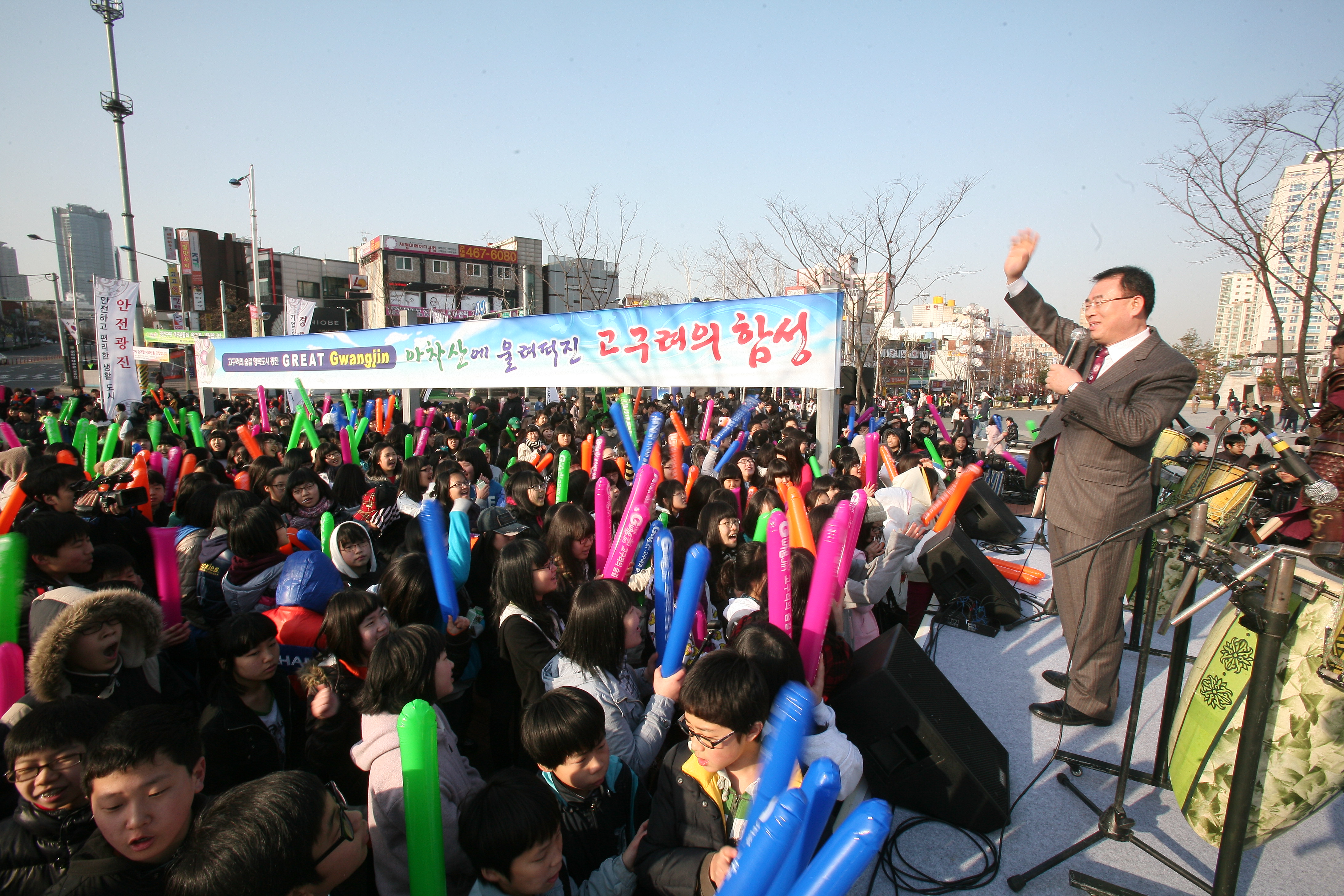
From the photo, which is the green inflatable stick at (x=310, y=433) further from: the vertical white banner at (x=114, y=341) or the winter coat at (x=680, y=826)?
the winter coat at (x=680, y=826)

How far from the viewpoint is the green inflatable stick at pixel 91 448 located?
19.7ft

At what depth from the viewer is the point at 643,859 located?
1780 mm

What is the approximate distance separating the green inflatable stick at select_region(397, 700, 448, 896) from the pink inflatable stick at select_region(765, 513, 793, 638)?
1395 mm

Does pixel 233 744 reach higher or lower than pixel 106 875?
lower

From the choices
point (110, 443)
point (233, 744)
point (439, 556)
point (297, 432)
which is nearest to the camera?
point (233, 744)

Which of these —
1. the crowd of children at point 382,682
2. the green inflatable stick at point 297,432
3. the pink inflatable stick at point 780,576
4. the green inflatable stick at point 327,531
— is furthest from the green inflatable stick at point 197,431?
the pink inflatable stick at point 780,576

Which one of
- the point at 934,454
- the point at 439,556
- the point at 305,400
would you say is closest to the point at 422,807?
the point at 439,556

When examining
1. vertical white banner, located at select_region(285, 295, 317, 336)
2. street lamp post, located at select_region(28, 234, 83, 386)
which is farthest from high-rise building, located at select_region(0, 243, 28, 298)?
vertical white banner, located at select_region(285, 295, 317, 336)

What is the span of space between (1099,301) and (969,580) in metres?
2.22

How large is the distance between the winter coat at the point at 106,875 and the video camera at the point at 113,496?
3377 millimetres

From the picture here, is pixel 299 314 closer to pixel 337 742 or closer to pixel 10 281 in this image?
pixel 337 742

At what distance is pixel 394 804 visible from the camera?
179 cm

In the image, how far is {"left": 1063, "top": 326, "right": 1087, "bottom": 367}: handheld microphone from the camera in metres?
2.68

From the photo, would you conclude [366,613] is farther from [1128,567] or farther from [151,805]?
[1128,567]
